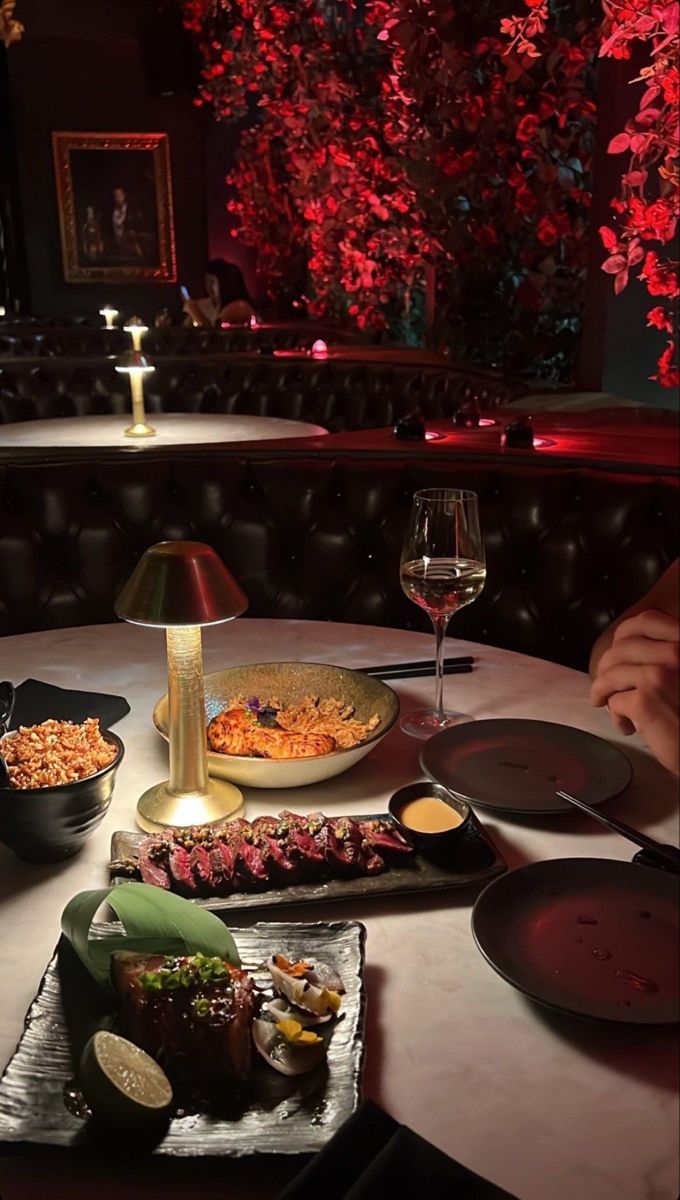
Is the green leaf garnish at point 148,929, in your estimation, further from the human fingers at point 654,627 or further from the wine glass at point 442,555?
the wine glass at point 442,555

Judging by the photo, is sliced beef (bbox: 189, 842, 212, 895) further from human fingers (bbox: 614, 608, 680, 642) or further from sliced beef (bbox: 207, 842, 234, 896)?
human fingers (bbox: 614, 608, 680, 642)

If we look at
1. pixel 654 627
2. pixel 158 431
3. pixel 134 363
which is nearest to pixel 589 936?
pixel 654 627

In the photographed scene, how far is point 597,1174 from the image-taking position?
59cm

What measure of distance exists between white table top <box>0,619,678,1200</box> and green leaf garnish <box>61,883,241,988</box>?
8 centimetres

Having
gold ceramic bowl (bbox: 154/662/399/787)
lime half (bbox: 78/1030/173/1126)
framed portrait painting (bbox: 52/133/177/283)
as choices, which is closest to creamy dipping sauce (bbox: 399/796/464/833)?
gold ceramic bowl (bbox: 154/662/399/787)

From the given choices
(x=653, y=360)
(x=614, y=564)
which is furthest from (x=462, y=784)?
(x=653, y=360)

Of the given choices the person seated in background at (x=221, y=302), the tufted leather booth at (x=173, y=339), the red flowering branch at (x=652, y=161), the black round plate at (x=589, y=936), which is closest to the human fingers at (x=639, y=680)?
the black round plate at (x=589, y=936)

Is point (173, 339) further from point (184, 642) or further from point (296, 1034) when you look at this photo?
point (296, 1034)

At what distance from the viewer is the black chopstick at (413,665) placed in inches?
54.4

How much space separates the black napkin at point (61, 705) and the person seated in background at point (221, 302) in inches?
215

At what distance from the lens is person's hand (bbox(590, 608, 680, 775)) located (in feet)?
2.43

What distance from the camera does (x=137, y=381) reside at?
10.3 feet

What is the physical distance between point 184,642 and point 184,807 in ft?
0.56

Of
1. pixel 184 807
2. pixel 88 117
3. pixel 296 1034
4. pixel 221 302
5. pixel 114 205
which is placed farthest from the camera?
pixel 114 205
